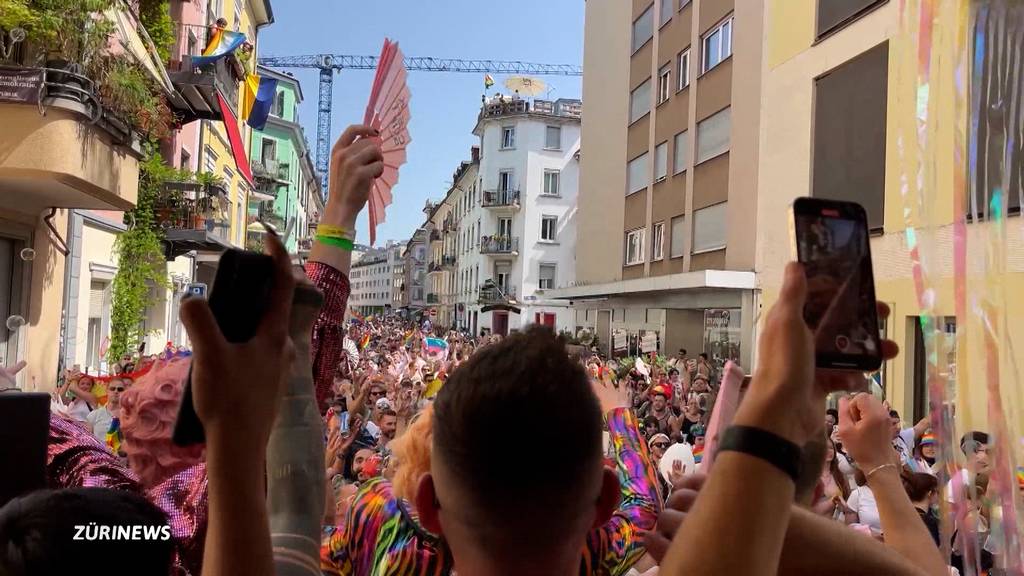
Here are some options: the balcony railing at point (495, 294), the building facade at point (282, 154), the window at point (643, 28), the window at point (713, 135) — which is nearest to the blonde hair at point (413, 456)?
the window at point (713, 135)

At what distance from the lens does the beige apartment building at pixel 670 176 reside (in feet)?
62.2

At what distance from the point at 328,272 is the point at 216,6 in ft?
74.5

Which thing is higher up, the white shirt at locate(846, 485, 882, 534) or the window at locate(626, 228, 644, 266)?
A: the window at locate(626, 228, 644, 266)

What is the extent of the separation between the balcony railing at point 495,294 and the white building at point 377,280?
199ft

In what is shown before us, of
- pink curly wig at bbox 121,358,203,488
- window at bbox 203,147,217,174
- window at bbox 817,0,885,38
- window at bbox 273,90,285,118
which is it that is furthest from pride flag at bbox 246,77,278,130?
window at bbox 273,90,285,118

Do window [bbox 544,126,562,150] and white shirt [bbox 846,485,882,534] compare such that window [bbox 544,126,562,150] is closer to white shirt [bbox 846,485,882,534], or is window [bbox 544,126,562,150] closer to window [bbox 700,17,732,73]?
window [bbox 700,17,732,73]

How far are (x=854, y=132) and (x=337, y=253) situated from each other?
13357 mm

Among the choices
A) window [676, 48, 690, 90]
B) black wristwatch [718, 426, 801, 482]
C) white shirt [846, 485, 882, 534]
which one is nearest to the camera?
black wristwatch [718, 426, 801, 482]

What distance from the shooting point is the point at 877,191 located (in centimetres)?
1259

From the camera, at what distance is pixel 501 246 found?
50719mm

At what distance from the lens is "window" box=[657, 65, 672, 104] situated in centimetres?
2434

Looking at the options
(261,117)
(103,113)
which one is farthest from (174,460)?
(261,117)

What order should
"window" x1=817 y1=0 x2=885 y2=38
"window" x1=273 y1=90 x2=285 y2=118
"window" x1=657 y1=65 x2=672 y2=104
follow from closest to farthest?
"window" x1=817 y1=0 x2=885 y2=38 < "window" x1=657 y1=65 x2=672 y2=104 < "window" x1=273 y1=90 x2=285 y2=118

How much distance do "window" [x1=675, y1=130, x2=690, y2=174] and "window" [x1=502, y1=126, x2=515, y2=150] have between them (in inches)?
1148
